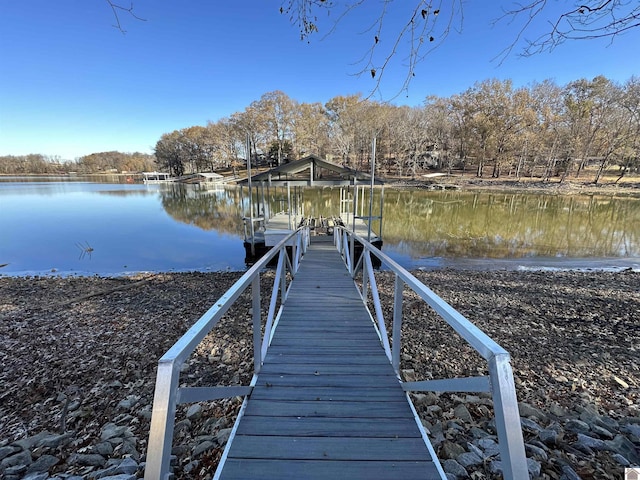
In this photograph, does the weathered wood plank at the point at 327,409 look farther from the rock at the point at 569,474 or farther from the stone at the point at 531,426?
the stone at the point at 531,426

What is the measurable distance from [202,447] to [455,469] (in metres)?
1.82

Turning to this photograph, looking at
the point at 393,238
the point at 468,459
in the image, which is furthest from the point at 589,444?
the point at 393,238

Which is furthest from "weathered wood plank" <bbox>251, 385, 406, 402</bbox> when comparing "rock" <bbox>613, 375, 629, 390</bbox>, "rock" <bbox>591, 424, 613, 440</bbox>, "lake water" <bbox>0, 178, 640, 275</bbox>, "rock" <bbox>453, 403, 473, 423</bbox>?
"lake water" <bbox>0, 178, 640, 275</bbox>

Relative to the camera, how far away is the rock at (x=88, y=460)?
7.18 feet

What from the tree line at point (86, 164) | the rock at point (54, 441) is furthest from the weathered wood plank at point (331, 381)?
the tree line at point (86, 164)

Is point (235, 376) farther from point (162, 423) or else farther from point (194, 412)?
point (162, 423)

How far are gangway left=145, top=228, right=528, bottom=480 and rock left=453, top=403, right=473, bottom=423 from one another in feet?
2.34

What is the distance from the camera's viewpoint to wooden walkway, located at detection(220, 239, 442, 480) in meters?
1.59

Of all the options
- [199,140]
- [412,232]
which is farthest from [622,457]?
[199,140]

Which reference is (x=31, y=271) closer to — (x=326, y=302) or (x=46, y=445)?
(x=46, y=445)

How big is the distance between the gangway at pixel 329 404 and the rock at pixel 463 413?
71 centimetres

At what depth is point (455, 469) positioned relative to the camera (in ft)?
6.33

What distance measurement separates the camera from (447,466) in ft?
6.41

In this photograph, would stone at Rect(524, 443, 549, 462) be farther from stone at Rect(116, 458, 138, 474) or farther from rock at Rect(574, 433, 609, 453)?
stone at Rect(116, 458, 138, 474)
